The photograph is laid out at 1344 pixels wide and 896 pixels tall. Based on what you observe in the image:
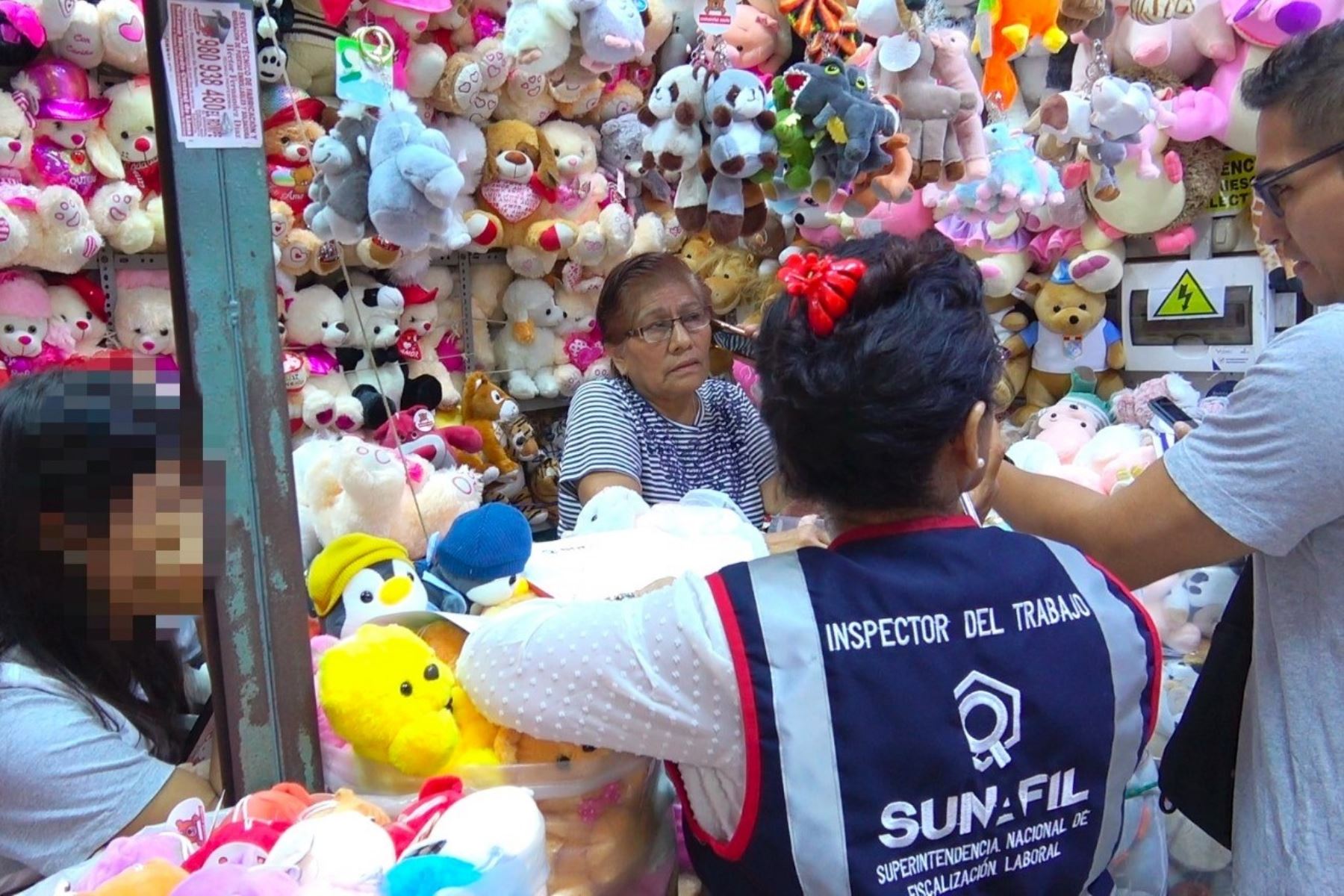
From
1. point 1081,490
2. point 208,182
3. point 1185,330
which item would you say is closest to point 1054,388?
point 1185,330

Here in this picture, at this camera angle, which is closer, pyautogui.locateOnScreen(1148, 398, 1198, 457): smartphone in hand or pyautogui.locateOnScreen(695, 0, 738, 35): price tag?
pyautogui.locateOnScreen(695, 0, 738, 35): price tag

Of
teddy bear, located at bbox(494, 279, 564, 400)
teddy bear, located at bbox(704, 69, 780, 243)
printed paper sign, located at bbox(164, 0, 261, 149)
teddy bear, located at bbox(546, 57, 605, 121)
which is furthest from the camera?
teddy bear, located at bbox(494, 279, 564, 400)

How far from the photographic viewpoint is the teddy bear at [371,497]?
1534 millimetres

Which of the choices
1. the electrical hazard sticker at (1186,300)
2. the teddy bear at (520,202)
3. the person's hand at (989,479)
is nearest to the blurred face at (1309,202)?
the person's hand at (989,479)

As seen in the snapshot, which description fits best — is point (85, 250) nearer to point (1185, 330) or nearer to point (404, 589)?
point (404, 589)

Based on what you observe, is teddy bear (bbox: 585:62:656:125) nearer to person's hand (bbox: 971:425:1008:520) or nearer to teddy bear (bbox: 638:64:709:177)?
teddy bear (bbox: 638:64:709:177)

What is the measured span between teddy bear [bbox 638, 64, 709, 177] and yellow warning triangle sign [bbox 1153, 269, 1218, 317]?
169cm

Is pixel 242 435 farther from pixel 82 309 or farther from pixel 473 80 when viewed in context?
pixel 473 80

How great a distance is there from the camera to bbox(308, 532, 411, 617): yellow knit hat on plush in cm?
106

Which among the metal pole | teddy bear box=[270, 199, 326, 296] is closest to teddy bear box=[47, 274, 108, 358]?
teddy bear box=[270, 199, 326, 296]

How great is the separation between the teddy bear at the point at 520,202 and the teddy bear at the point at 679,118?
43.5 inches

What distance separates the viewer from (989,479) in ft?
3.11

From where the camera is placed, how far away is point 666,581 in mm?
1074

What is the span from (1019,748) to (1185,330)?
7.80ft
